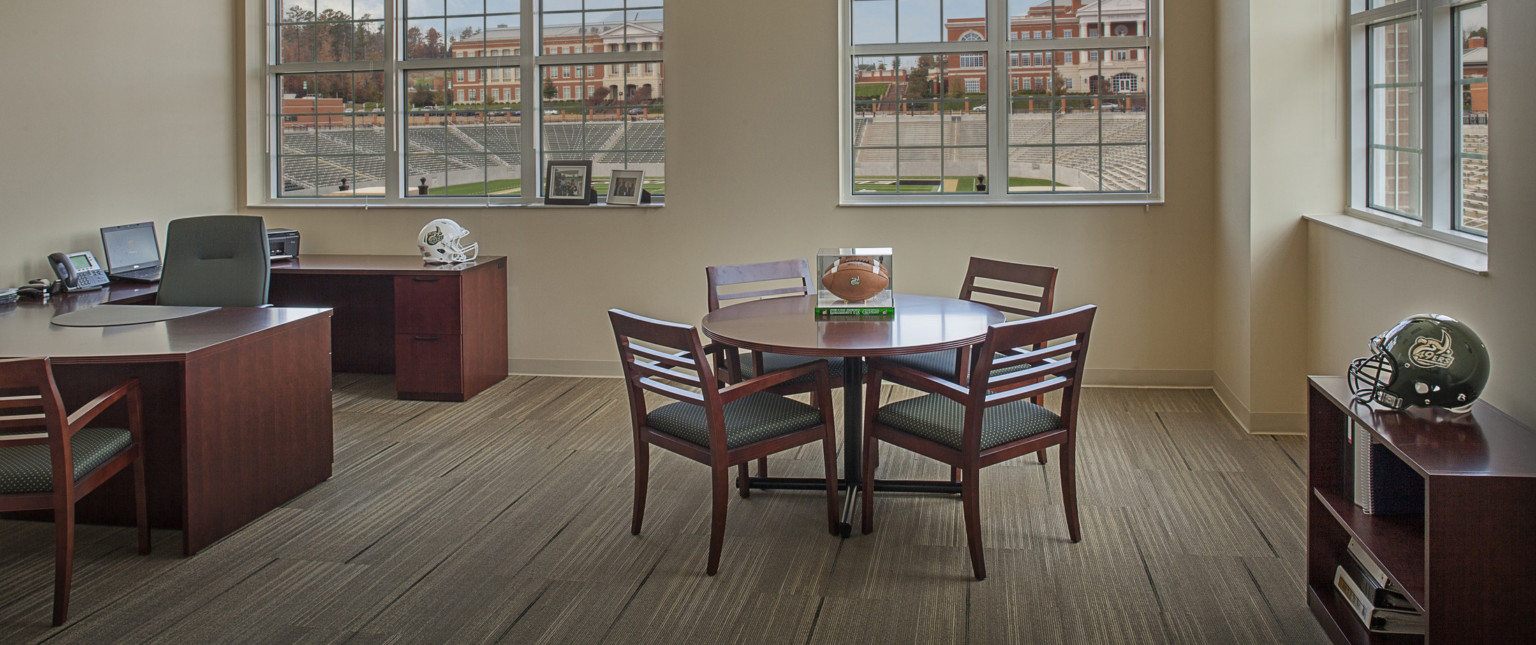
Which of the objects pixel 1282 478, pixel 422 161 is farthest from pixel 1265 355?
pixel 422 161

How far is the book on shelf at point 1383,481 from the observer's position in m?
2.74

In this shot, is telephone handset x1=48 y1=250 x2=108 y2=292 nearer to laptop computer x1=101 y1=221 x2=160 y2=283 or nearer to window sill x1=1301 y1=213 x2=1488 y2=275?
laptop computer x1=101 y1=221 x2=160 y2=283

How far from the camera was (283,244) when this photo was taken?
632 cm

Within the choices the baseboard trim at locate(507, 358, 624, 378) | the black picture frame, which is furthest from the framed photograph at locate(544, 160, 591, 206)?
the baseboard trim at locate(507, 358, 624, 378)

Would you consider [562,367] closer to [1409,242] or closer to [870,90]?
[870,90]

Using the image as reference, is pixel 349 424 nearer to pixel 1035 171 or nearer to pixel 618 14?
pixel 618 14

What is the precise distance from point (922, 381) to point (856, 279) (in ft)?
2.17

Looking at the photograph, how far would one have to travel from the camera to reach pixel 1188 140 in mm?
5766

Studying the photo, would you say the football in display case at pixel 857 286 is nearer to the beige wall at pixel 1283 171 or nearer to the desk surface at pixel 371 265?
the beige wall at pixel 1283 171

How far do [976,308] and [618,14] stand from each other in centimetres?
328

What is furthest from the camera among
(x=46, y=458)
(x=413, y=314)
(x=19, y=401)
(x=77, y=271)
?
(x=413, y=314)

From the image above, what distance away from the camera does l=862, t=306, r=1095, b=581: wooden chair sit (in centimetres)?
320

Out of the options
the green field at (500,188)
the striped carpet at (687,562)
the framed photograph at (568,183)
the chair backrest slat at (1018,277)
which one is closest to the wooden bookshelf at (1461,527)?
the striped carpet at (687,562)

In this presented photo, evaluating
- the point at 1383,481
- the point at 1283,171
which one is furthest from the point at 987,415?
the point at 1283,171
